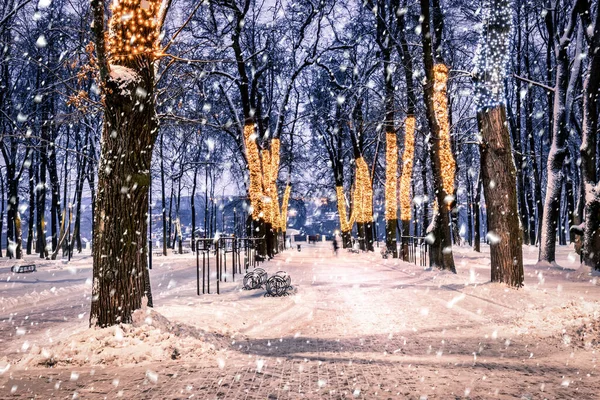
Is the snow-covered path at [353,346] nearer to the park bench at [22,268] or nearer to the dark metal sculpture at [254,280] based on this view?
the dark metal sculpture at [254,280]

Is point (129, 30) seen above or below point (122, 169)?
above

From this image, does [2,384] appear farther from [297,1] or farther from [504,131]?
[297,1]

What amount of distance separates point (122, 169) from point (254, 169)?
15.0 metres

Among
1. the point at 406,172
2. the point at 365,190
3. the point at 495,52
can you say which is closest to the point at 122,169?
the point at 495,52

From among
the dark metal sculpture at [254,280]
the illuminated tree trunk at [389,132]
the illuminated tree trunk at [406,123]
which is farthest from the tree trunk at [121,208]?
Result: the illuminated tree trunk at [389,132]

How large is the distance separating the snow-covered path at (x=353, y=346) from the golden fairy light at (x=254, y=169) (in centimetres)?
1000

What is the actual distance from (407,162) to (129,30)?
15.6 meters

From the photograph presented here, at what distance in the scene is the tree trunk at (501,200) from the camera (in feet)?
34.9

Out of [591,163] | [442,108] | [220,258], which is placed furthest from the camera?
[442,108]

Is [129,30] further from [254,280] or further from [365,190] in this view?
[365,190]

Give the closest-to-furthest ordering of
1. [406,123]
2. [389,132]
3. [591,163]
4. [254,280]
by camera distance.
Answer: [254,280]
[591,163]
[406,123]
[389,132]

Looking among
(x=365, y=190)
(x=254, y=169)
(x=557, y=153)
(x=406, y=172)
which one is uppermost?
(x=254, y=169)

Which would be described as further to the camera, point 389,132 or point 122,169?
point 389,132

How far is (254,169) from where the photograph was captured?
21.5 metres
